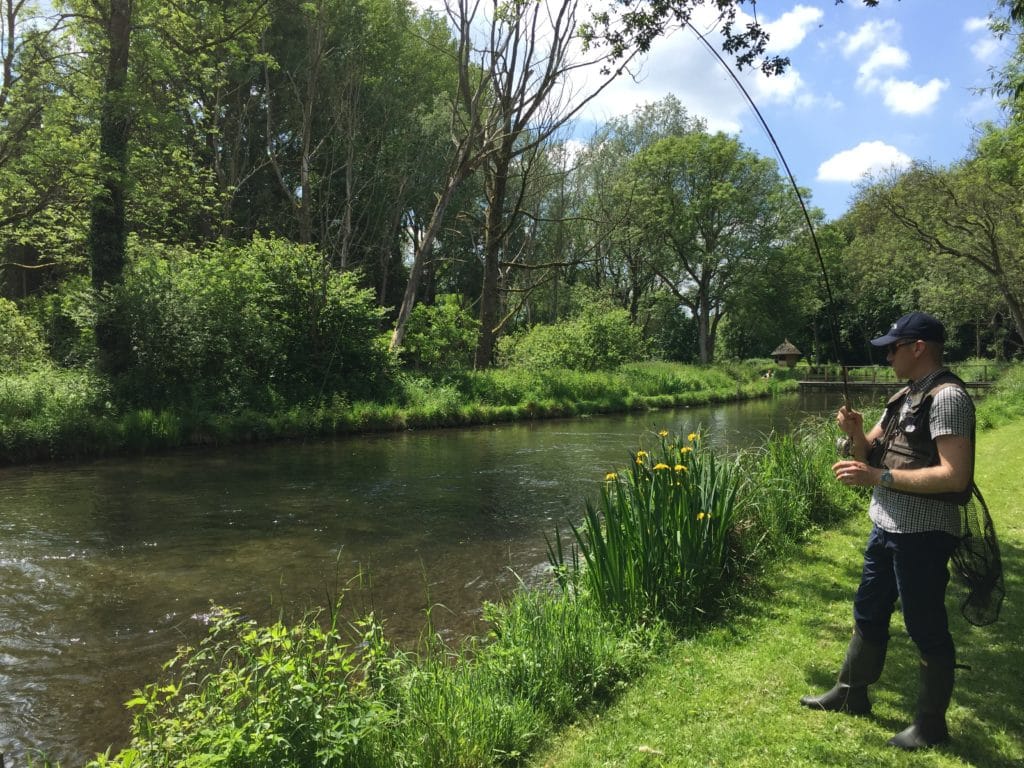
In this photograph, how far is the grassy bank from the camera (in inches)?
512

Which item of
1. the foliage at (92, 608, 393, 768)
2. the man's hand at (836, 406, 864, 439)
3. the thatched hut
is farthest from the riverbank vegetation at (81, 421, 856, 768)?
the thatched hut

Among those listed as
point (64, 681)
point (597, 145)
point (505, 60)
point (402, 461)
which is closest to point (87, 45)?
point (505, 60)

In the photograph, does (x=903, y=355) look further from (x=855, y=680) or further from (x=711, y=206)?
(x=711, y=206)

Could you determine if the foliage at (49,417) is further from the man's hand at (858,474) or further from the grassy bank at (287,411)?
the man's hand at (858,474)

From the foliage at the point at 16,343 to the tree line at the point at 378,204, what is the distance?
0.95 metres

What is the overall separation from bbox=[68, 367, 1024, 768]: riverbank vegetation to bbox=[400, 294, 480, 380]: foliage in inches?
740

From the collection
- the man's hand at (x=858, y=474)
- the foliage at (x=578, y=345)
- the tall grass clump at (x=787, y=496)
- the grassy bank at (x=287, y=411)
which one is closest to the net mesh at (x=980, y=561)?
the man's hand at (x=858, y=474)

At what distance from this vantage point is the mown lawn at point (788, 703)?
3062mm

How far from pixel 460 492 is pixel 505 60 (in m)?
16.1

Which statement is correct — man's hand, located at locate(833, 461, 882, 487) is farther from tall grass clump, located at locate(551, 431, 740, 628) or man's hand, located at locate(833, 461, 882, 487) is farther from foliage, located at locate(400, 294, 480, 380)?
foliage, located at locate(400, 294, 480, 380)

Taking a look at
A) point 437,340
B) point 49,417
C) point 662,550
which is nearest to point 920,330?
point 662,550

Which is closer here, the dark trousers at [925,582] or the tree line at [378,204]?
the dark trousers at [925,582]

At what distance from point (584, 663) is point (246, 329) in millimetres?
15532

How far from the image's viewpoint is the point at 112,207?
15789 mm
